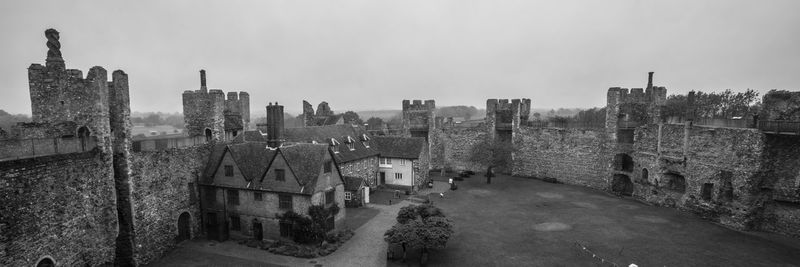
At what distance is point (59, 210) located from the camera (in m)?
17.6

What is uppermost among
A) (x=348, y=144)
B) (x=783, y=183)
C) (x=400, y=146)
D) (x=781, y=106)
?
(x=781, y=106)

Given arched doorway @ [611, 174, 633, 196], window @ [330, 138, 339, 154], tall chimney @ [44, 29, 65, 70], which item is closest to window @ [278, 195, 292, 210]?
window @ [330, 138, 339, 154]

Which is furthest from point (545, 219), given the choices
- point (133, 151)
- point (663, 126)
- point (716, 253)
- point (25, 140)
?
point (25, 140)

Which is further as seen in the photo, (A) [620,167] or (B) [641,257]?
(A) [620,167]

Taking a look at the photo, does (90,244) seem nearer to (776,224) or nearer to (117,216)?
(117,216)

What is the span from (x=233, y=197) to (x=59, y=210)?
943cm

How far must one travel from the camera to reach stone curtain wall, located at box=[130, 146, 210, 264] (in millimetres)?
21828

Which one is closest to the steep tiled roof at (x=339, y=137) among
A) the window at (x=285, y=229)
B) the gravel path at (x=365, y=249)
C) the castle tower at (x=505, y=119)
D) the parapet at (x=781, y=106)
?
the gravel path at (x=365, y=249)

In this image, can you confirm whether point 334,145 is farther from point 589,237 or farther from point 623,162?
point 623,162

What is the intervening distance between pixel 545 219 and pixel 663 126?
1465cm

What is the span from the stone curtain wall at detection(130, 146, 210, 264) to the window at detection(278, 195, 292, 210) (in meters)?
6.78

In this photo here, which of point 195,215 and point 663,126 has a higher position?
point 663,126

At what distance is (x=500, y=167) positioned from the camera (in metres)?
48.6

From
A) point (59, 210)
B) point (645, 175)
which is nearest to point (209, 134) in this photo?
point (59, 210)
